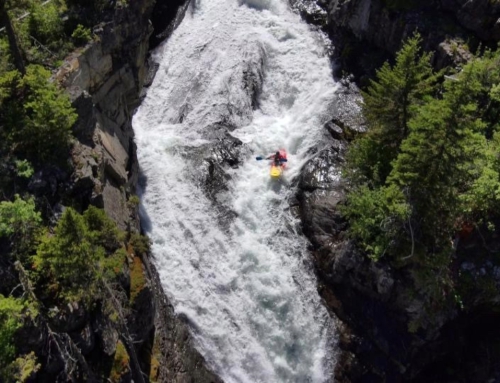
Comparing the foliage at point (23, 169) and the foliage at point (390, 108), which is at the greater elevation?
the foliage at point (390, 108)

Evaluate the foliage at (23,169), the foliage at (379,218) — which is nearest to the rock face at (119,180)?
the foliage at (23,169)

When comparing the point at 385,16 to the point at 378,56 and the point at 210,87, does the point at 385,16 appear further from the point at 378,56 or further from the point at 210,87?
the point at 210,87

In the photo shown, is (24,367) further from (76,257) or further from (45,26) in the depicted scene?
(45,26)

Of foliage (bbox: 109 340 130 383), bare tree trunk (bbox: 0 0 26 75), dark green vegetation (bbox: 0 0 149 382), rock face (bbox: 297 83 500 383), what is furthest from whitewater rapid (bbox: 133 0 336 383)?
bare tree trunk (bbox: 0 0 26 75)

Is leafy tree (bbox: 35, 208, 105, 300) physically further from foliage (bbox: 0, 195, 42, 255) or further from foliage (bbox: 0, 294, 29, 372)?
foliage (bbox: 0, 294, 29, 372)

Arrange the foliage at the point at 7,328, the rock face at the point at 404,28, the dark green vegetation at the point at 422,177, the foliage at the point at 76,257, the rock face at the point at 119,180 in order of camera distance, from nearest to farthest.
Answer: the foliage at the point at 7,328 → the foliage at the point at 76,257 → the rock face at the point at 119,180 → the dark green vegetation at the point at 422,177 → the rock face at the point at 404,28

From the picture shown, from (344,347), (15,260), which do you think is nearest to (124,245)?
(15,260)

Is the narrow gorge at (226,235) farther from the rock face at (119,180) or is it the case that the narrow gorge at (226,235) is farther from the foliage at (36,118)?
the foliage at (36,118)
